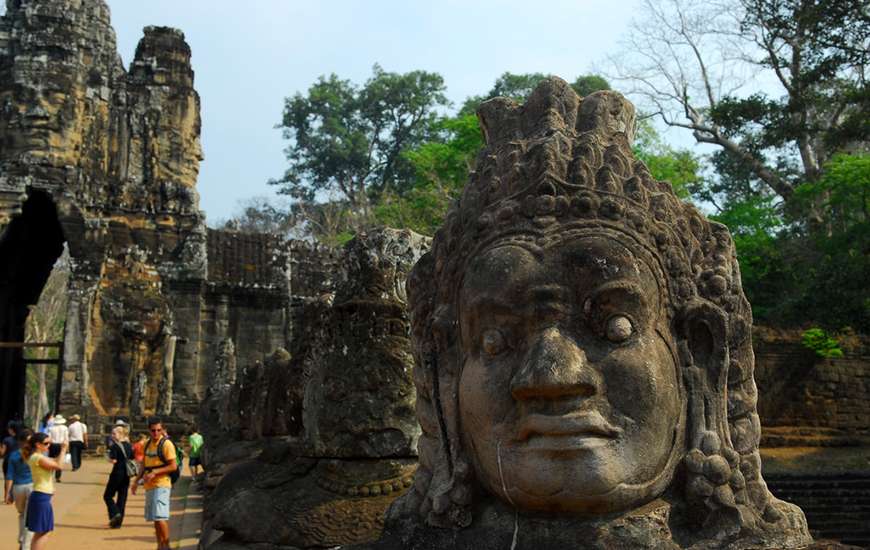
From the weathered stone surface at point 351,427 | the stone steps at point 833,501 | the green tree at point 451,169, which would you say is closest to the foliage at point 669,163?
the green tree at point 451,169

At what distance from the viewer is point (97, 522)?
33.2ft

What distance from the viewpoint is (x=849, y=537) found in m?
9.91

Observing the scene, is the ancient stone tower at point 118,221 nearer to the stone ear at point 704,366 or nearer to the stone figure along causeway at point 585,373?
the stone figure along causeway at point 585,373

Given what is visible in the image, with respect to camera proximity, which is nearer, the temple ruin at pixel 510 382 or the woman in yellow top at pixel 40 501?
the temple ruin at pixel 510 382

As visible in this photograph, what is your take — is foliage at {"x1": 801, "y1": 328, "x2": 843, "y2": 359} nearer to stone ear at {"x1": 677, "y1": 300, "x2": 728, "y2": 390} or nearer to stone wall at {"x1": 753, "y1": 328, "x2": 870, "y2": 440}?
stone wall at {"x1": 753, "y1": 328, "x2": 870, "y2": 440}

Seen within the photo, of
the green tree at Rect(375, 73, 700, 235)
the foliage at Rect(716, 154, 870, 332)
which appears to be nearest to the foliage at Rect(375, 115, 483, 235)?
the green tree at Rect(375, 73, 700, 235)

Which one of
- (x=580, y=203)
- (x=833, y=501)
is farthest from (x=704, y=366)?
(x=833, y=501)

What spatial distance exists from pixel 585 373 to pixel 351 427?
77.7 inches

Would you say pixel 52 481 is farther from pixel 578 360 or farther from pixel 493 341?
pixel 578 360

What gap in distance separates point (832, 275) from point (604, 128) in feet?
44.5

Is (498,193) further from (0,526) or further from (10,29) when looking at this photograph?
(10,29)

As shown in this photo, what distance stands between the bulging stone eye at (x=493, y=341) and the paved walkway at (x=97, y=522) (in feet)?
20.2

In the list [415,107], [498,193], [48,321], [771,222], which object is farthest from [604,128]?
[415,107]

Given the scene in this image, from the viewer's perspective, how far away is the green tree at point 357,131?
4056cm
